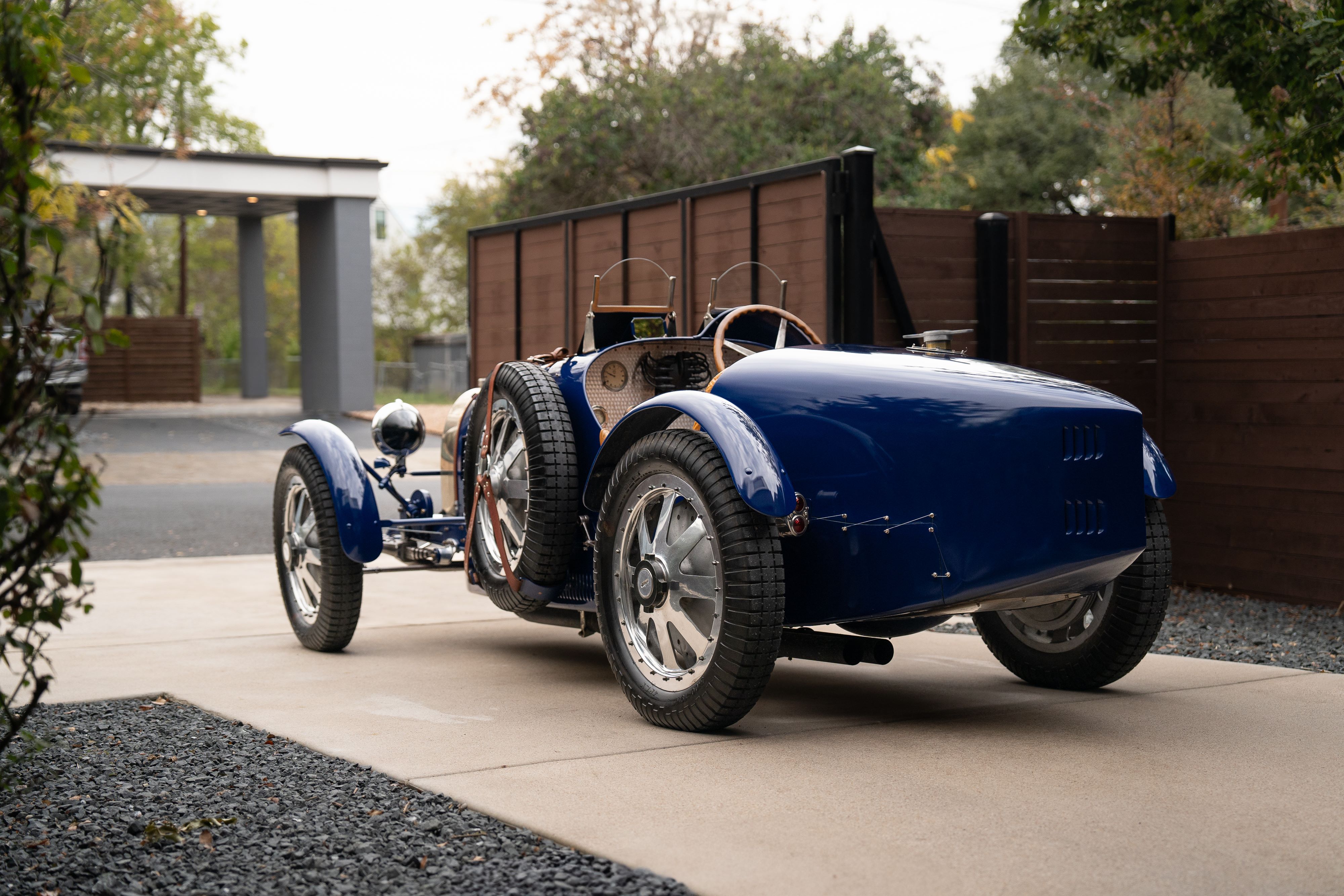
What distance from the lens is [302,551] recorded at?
645cm

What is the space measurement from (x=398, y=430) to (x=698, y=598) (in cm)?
282

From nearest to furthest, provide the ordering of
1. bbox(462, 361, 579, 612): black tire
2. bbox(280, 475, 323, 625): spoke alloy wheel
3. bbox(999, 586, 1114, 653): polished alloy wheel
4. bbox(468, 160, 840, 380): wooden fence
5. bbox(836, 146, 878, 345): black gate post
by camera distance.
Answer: bbox(999, 586, 1114, 653): polished alloy wheel, bbox(462, 361, 579, 612): black tire, bbox(280, 475, 323, 625): spoke alloy wheel, bbox(836, 146, 878, 345): black gate post, bbox(468, 160, 840, 380): wooden fence

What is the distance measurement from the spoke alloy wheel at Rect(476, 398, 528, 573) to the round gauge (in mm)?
397

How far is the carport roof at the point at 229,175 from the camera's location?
85.9ft

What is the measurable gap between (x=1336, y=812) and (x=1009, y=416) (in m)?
1.37

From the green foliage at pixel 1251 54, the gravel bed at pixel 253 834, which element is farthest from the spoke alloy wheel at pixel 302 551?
the green foliage at pixel 1251 54

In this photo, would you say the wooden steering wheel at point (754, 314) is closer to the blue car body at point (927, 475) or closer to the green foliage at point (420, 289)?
the blue car body at point (927, 475)

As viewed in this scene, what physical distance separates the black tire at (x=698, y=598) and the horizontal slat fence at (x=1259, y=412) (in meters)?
4.32

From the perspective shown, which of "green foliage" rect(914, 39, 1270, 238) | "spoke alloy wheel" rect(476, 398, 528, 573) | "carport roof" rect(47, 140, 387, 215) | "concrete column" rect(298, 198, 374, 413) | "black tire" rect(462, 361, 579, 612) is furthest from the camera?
"concrete column" rect(298, 198, 374, 413)

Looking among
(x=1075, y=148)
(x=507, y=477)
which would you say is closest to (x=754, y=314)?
(x=507, y=477)

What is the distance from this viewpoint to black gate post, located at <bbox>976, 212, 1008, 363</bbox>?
26.0 feet

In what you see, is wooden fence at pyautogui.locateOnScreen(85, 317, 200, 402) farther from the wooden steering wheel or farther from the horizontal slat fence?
the wooden steering wheel

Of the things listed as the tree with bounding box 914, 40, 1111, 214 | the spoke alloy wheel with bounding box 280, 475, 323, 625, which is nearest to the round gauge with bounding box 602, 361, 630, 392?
the spoke alloy wheel with bounding box 280, 475, 323, 625

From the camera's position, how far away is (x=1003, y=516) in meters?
4.11
